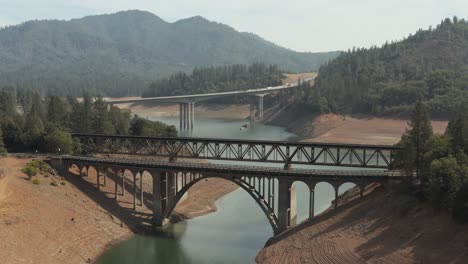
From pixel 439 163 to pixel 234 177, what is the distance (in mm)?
26376

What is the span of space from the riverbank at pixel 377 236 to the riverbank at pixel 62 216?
1992cm

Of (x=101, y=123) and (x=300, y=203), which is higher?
(x=101, y=123)

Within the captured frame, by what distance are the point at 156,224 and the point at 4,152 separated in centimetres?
2928

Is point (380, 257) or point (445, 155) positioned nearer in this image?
point (380, 257)

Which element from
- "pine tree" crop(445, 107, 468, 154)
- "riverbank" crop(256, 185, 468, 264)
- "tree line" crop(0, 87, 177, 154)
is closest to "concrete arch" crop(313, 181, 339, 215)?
"riverbank" crop(256, 185, 468, 264)

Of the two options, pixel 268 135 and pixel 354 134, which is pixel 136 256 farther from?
pixel 268 135

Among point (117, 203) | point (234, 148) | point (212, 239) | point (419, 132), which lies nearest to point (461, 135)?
point (419, 132)

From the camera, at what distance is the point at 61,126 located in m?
103

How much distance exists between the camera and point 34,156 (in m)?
84.4

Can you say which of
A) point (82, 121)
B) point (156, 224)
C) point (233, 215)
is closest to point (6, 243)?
point (156, 224)

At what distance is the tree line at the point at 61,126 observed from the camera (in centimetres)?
9110

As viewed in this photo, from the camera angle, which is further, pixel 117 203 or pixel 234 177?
pixel 117 203

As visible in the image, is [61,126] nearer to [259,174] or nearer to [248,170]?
[248,170]

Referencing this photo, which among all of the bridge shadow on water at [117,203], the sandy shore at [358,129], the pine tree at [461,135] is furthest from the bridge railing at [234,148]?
the sandy shore at [358,129]
